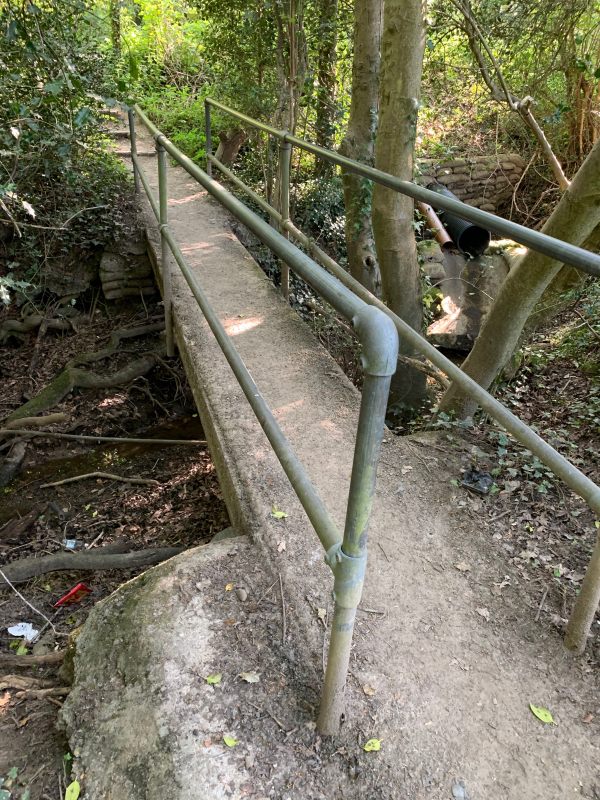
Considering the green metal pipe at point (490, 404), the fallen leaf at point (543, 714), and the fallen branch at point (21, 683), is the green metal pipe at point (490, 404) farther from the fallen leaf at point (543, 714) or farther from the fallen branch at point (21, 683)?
the fallen branch at point (21, 683)

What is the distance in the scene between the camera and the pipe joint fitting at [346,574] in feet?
3.91

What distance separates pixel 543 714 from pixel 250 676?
0.79 meters

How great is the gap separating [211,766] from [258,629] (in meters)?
0.40

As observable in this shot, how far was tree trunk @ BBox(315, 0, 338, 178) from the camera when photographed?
616 centimetres

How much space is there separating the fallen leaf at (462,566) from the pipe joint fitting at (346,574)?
89 centimetres

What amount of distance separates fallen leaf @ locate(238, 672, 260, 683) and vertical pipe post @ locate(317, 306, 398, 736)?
210 millimetres

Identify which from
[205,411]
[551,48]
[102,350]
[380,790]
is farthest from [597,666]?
[551,48]

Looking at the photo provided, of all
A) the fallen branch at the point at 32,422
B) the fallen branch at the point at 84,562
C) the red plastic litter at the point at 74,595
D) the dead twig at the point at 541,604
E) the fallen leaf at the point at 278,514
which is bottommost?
the fallen branch at the point at 32,422

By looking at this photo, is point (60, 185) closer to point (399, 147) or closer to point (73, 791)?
point (399, 147)

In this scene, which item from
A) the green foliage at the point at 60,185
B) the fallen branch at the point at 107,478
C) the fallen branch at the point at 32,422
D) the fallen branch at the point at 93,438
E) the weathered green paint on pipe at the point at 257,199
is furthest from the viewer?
the green foliage at the point at 60,185

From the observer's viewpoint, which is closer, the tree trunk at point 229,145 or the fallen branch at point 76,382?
the fallen branch at point 76,382

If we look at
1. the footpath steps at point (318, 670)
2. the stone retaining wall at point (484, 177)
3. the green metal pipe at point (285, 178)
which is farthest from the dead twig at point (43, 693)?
the stone retaining wall at point (484, 177)

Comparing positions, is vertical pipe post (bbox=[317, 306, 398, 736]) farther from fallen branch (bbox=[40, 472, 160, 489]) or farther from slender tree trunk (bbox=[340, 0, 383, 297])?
slender tree trunk (bbox=[340, 0, 383, 297])

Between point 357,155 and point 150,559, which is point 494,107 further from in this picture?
point 150,559
